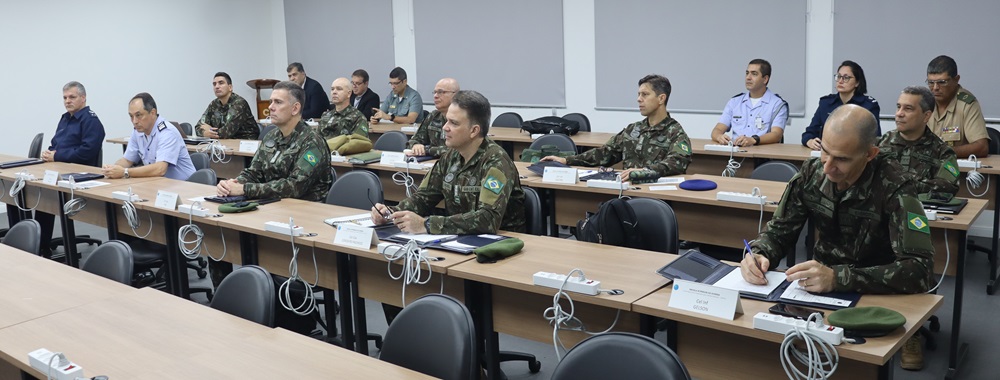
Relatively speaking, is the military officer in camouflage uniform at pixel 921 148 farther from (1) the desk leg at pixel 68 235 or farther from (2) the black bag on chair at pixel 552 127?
(1) the desk leg at pixel 68 235

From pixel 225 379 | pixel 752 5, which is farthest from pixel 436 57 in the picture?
pixel 225 379

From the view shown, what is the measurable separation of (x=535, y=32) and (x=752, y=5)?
2394 millimetres

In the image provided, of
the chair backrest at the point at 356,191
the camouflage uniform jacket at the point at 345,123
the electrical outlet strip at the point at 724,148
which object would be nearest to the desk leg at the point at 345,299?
the chair backrest at the point at 356,191

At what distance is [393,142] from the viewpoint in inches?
275

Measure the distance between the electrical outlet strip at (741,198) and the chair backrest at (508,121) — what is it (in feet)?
13.7

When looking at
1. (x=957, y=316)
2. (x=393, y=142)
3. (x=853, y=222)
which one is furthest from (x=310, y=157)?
(x=957, y=316)

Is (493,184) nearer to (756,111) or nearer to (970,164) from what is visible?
(970,164)

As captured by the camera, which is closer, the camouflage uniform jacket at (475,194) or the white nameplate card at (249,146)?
the camouflage uniform jacket at (475,194)

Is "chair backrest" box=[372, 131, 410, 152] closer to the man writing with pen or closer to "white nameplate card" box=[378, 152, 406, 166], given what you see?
"white nameplate card" box=[378, 152, 406, 166]

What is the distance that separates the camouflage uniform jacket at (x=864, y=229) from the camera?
242cm

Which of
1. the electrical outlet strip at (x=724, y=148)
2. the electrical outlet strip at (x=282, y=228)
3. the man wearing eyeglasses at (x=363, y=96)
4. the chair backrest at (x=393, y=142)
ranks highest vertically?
the man wearing eyeglasses at (x=363, y=96)

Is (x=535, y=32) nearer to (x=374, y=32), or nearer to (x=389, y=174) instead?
(x=374, y=32)

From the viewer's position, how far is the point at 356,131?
6816mm

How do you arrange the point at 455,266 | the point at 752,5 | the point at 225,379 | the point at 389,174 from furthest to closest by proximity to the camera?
the point at 752,5 < the point at 389,174 < the point at 455,266 < the point at 225,379
